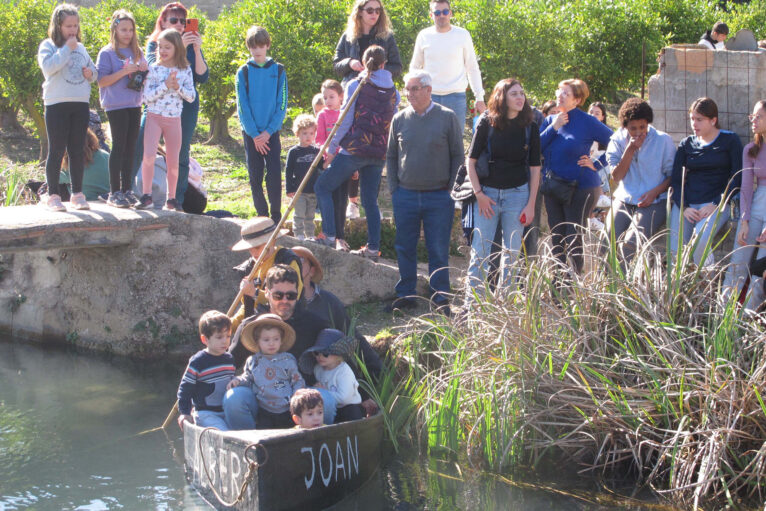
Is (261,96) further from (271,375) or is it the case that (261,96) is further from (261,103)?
(271,375)

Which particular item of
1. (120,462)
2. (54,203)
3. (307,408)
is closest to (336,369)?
(307,408)

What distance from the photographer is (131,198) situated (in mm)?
8562

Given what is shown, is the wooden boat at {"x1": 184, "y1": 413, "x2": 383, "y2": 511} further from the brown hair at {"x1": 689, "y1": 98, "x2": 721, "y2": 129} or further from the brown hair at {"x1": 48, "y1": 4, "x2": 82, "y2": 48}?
the brown hair at {"x1": 48, "y1": 4, "x2": 82, "y2": 48}

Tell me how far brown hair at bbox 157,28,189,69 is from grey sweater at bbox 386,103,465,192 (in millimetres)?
1917

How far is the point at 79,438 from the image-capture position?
285 inches

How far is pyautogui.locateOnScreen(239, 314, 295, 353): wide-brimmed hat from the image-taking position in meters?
6.27

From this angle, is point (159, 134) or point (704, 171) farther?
point (159, 134)

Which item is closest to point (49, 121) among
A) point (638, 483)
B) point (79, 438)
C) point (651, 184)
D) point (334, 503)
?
point (79, 438)

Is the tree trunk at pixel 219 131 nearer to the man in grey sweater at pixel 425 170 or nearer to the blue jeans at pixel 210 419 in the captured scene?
the man in grey sweater at pixel 425 170

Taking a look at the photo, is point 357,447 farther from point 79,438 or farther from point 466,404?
point 79,438

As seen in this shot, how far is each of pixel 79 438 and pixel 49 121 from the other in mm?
2529

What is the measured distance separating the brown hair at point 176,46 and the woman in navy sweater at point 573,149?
3.05m

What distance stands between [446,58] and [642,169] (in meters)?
2.36

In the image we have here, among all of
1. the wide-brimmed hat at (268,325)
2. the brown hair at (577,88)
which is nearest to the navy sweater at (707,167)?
the brown hair at (577,88)
